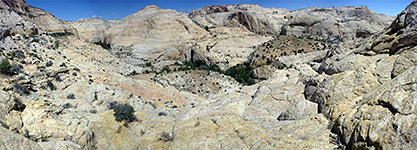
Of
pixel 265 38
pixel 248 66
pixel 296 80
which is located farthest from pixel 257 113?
pixel 265 38

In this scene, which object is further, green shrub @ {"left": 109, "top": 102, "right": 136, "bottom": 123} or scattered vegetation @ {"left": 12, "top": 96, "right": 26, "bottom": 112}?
green shrub @ {"left": 109, "top": 102, "right": 136, "bottom": 123}

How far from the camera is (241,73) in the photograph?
43.8 meters

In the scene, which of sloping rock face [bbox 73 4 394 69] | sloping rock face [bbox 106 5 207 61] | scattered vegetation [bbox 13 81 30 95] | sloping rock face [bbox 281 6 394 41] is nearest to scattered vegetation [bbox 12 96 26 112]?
scattered vegetation [bbox 13 81 30 95]

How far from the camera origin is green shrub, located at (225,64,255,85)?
3893 cm

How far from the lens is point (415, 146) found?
4.62 m

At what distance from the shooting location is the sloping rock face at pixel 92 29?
74.9 meters

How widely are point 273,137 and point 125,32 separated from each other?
71810 millimetres

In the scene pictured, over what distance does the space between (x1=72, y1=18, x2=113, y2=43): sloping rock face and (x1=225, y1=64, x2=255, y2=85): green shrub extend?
5019 cm

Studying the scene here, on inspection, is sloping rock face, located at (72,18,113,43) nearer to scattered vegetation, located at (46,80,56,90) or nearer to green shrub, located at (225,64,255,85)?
green shrub, located at (225,64,255,85)

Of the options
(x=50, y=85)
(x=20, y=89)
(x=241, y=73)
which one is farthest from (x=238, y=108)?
(x=241, y=73)

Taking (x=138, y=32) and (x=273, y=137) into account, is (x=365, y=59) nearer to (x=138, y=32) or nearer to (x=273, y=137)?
(x=273, y=137)

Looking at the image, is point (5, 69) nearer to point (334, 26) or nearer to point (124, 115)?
point (124, 115)

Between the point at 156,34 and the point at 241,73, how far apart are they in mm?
37295

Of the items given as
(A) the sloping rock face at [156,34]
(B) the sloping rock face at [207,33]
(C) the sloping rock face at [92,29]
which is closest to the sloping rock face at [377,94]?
(B) the sloping rock face at [207,33]
